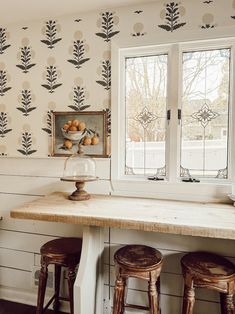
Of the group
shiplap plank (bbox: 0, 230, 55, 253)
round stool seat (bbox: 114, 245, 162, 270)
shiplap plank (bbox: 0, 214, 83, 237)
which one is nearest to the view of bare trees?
round stool seat (bbox: 114, 245, 162, 270)

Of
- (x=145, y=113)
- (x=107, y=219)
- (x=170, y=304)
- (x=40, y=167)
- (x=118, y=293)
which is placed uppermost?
(x=145, y=113)

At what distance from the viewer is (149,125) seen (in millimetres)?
2053

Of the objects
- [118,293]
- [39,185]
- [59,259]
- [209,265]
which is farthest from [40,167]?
[209,265]

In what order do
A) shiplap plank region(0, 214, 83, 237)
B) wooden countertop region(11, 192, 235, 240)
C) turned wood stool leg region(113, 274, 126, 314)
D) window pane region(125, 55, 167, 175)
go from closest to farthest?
wooden countertop region(11, 192, 235, 240) < turned wood stool leg region(113, 274, 126, 314) < window pane region(125, 55, 167, 175) < shiplap plank region(0, 214, 83, 237)

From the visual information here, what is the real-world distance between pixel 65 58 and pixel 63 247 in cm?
146

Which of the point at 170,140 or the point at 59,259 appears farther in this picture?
the point at 170,140

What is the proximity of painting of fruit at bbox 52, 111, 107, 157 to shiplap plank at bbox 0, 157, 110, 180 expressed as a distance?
0.21 ft

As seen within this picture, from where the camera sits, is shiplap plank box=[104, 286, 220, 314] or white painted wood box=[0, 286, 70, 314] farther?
white painted wood box=[0, 286, 70, 314]

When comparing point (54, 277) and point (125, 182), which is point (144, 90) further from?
point (54, 277)

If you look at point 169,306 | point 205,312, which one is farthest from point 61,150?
point 205,312

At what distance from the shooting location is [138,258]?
1.65m

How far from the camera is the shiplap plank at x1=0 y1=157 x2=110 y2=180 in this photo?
2.07 meters

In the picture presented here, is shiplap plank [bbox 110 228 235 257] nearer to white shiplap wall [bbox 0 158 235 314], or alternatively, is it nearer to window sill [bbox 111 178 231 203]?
white shiplap wall [bbox 0 158 235 314]

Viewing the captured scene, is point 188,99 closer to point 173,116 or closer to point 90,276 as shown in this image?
point 173,116
